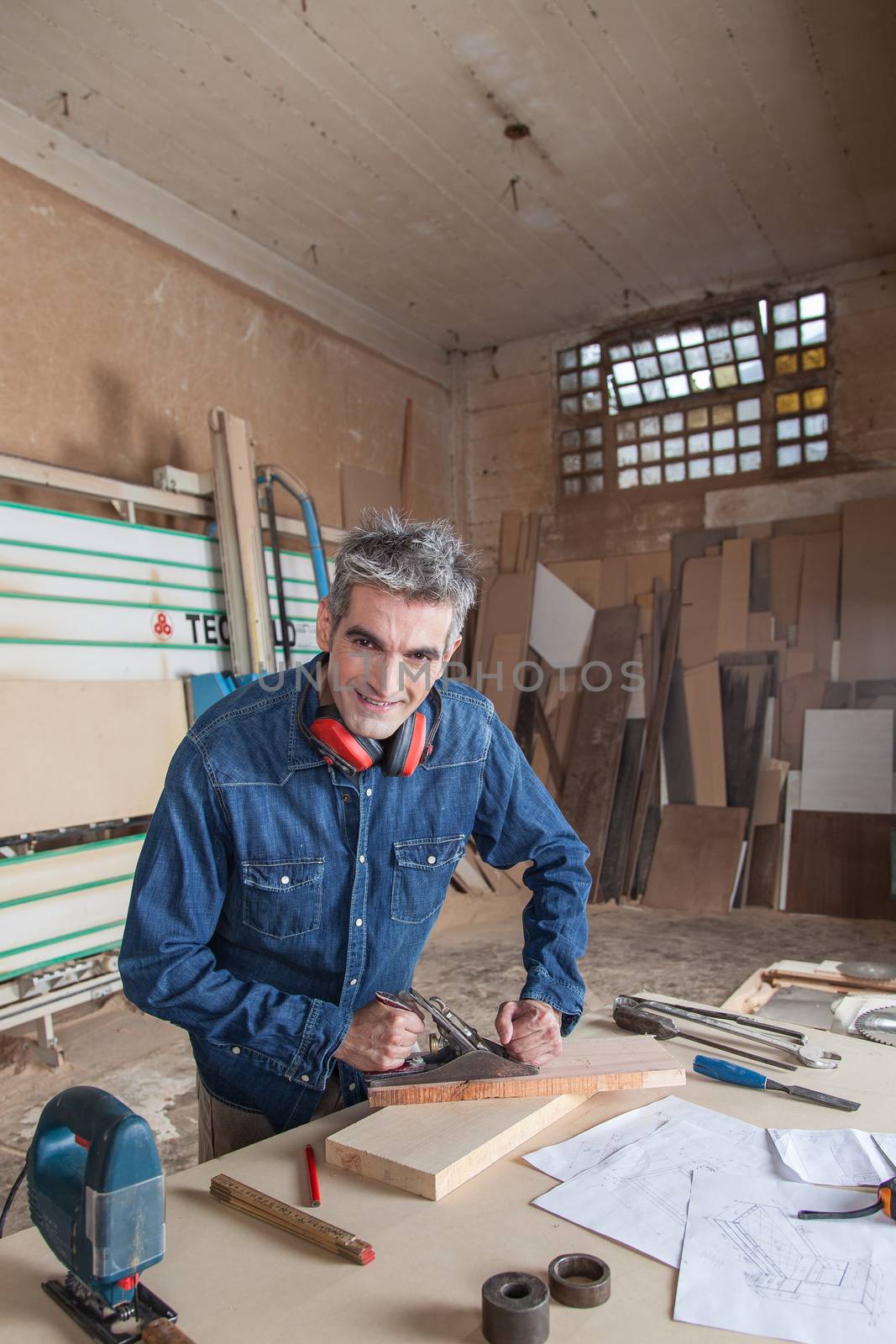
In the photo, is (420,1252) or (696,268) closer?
(420,1252)

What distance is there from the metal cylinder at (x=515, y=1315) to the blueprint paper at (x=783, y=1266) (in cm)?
13

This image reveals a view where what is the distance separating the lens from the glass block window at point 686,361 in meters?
5.70

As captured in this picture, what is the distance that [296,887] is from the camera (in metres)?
1.47

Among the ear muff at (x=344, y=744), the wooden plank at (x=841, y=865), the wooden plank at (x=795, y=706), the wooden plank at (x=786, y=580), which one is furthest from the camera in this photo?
the wooden plank at (x=786, y=580)

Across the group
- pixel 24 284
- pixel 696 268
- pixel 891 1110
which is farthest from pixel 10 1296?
pixel 696 268

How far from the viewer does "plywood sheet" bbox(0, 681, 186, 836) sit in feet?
10.7

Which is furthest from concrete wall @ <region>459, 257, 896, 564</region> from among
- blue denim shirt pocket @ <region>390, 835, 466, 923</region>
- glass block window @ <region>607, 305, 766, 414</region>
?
A: blue denim shirt pocket @ <region>390, 835, 466, 923</region>

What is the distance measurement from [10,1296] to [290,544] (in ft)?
14.0

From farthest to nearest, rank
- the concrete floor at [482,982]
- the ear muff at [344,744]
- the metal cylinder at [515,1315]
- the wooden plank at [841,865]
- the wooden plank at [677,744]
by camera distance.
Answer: the wooden plank at [677,744]
the wooden plank at [841,865]
the concrete floor at [482,982]
the ear muff at [344,744]
the metal cylinder at [515,1315]

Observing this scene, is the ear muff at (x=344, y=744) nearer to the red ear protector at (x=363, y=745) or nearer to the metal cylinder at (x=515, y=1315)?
the red ear protector at (x=363, y=745)

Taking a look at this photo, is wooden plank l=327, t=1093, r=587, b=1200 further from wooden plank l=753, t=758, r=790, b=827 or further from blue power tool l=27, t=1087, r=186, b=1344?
wooden plank l=753, t=758, r=790, b=827

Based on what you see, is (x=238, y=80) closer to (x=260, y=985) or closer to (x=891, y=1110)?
(x=260, y=985)

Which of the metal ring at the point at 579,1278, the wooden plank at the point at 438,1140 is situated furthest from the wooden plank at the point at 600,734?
the metal ring at the point at 579,1278

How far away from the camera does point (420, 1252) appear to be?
0.96m
